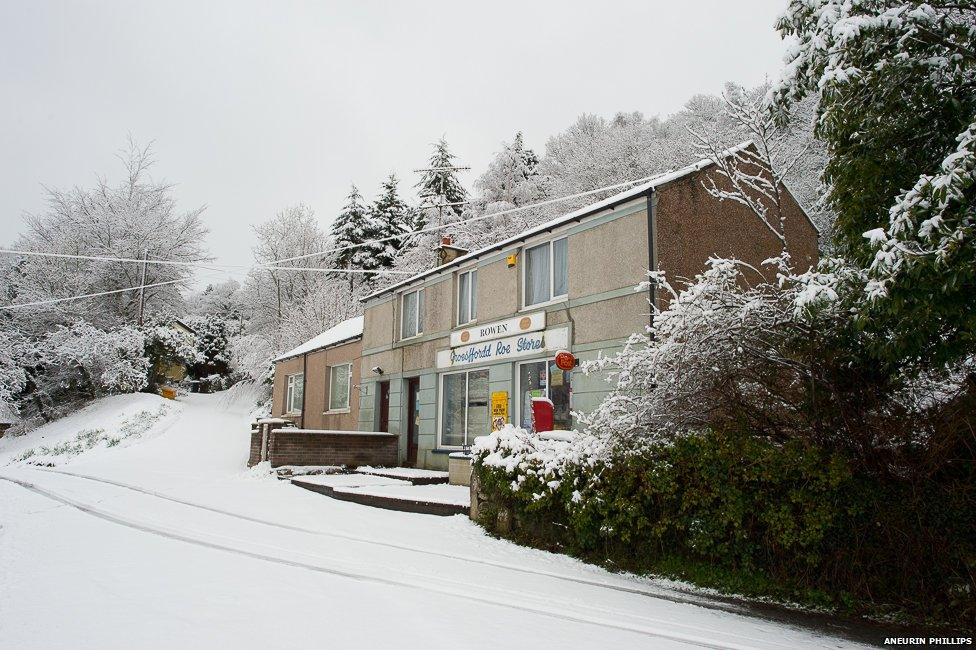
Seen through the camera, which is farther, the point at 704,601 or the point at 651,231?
the point at 651,231

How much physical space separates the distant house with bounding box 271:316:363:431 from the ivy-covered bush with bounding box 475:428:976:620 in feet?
46.5

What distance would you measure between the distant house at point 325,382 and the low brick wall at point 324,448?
2.89 m

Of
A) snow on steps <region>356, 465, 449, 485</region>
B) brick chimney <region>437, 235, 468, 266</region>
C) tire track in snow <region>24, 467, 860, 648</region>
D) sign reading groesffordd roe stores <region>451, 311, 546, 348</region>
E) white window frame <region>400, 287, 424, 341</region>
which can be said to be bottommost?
tire track in snow <region>24, 467, 860, 648</region>

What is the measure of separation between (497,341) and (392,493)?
4.35 meters

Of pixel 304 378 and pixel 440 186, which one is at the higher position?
pixel 440 186

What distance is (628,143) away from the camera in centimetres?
3184

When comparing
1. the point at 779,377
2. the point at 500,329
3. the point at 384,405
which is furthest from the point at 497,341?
the point at 779,377

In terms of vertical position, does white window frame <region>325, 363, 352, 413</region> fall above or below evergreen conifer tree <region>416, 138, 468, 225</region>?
below

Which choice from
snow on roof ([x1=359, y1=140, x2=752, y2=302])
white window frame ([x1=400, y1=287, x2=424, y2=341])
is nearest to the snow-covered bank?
white window frame ([x1=400, y1=287, x2=424, y2=341])

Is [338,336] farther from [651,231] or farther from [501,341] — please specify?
[651,231]

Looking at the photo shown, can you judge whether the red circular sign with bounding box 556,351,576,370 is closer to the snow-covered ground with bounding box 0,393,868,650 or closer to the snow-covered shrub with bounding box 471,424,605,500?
the snow-covered shrub with bounding box 471,424,605,500

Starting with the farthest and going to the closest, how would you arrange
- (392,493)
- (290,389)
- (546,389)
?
(290,389), (546,389), (392,493)

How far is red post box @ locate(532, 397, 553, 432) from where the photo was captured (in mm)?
11094

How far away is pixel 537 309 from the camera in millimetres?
13977
